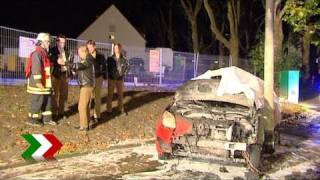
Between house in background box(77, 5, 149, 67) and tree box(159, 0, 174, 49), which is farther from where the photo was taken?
house in background box(77, 5, 149, 67)

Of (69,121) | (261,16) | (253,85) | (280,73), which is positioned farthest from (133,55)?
(261,16)

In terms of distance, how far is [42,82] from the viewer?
12891 mm

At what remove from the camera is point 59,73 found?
45.3ft

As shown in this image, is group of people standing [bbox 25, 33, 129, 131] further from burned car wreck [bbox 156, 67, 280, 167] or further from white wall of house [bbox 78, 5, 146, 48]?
white wall of house [bbox 78, 5, 146, 48]

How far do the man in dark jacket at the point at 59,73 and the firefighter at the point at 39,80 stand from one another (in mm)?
564

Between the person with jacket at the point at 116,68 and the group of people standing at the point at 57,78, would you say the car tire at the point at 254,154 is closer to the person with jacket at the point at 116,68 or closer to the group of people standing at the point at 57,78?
the group of people standing at the point at 57,78

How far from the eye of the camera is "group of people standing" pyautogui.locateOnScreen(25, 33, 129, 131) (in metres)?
12.9

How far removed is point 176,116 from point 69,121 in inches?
169

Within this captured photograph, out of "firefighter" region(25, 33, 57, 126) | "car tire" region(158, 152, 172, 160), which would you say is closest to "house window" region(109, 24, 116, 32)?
"firefighter" region(25, 33, 57, 126)

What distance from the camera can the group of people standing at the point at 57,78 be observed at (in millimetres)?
12852

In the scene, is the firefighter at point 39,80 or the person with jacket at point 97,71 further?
the person with jacket at point 97,71

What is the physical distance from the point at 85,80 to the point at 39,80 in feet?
3.21

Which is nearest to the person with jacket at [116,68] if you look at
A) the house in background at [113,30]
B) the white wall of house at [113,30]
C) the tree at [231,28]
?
the tree at [231,28]

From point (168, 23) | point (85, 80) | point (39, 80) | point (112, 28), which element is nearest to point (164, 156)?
point (85, 80)
